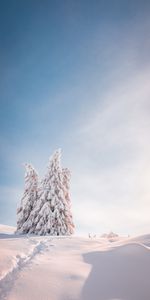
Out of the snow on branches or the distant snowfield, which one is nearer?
the distant snowfield

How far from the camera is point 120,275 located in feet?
16.6

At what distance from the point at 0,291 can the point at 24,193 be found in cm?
1803

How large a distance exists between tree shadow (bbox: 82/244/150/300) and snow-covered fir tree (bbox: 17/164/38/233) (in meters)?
14.6

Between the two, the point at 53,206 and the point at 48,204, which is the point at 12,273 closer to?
the point at 48,204

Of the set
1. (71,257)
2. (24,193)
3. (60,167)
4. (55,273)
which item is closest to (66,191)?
(60,167)

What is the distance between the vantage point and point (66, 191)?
22.0 meters

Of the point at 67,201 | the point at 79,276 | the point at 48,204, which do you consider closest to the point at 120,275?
the point at 79,276

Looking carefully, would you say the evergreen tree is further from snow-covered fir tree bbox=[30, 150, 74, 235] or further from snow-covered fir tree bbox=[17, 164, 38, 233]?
snow-covered fir tree bbox=[17, 164, 38, 233]

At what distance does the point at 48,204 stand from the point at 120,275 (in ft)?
49.7

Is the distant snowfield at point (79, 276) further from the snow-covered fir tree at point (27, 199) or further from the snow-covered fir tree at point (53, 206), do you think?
the snow-covered fir tree at point (27, 199)

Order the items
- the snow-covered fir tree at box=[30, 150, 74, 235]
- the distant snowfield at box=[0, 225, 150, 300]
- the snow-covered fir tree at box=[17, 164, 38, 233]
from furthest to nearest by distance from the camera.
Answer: the snow-covered fir tree at box=[17, 164, 38, 233] → the snow-covered fir tree at box=[30, 150, 74, 235] → the distant snowfield at box=[0, 225, 150, 300]

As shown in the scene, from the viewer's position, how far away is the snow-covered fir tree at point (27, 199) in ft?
65.7

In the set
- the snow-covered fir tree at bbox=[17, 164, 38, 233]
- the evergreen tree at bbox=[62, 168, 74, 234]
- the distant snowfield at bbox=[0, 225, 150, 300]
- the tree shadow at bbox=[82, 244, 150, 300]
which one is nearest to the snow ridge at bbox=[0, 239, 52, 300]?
the distant snowfield at bbox=[0, 225, 150, 300]

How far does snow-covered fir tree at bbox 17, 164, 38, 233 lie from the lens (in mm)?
20016
